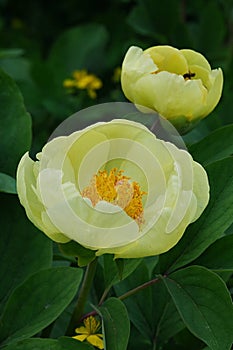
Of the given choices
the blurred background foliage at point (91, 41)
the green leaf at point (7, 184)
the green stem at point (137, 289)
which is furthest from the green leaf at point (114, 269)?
the blurred background foliage at point (91, 41)

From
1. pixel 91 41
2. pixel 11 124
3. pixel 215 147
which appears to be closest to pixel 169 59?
pixel 215 147

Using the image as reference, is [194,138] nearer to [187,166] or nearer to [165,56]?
[165,56]

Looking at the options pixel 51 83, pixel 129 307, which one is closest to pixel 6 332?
pixel 129 307

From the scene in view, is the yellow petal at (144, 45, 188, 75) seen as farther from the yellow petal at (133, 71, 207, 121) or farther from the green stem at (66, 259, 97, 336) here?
the green stem at (66, 259, 97, 336)

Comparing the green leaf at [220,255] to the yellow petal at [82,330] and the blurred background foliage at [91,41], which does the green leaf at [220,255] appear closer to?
the yellow petal at [82,330]

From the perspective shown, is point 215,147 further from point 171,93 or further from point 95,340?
point 95,340
